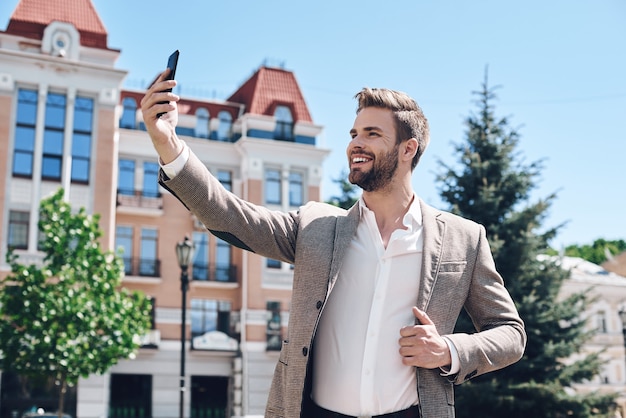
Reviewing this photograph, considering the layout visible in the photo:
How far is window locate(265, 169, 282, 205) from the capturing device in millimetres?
32125

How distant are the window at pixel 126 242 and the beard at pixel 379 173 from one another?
28417 millimetres

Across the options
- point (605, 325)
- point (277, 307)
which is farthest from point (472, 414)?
point (605, 325)

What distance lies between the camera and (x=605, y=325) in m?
36.0

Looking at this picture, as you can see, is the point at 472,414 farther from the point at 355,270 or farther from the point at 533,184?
the point at 355,270

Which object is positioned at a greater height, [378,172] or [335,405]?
[378,172]

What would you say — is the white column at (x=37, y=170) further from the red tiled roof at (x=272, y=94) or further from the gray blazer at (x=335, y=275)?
the gray blazer at (x=335, y=275)

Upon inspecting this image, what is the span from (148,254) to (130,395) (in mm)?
5549

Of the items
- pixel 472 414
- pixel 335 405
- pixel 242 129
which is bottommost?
pixel 472 414

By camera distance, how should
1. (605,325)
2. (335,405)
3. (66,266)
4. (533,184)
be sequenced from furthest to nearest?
(605,325)
(66,266)
(533,184)
(335,405)

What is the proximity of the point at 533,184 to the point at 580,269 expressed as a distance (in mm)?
22107

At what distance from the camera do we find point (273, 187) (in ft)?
106

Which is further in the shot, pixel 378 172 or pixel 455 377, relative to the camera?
pixel 378 172

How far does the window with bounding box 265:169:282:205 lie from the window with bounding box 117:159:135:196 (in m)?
5.48

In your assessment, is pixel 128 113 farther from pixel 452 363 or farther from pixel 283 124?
pixel 452 363
